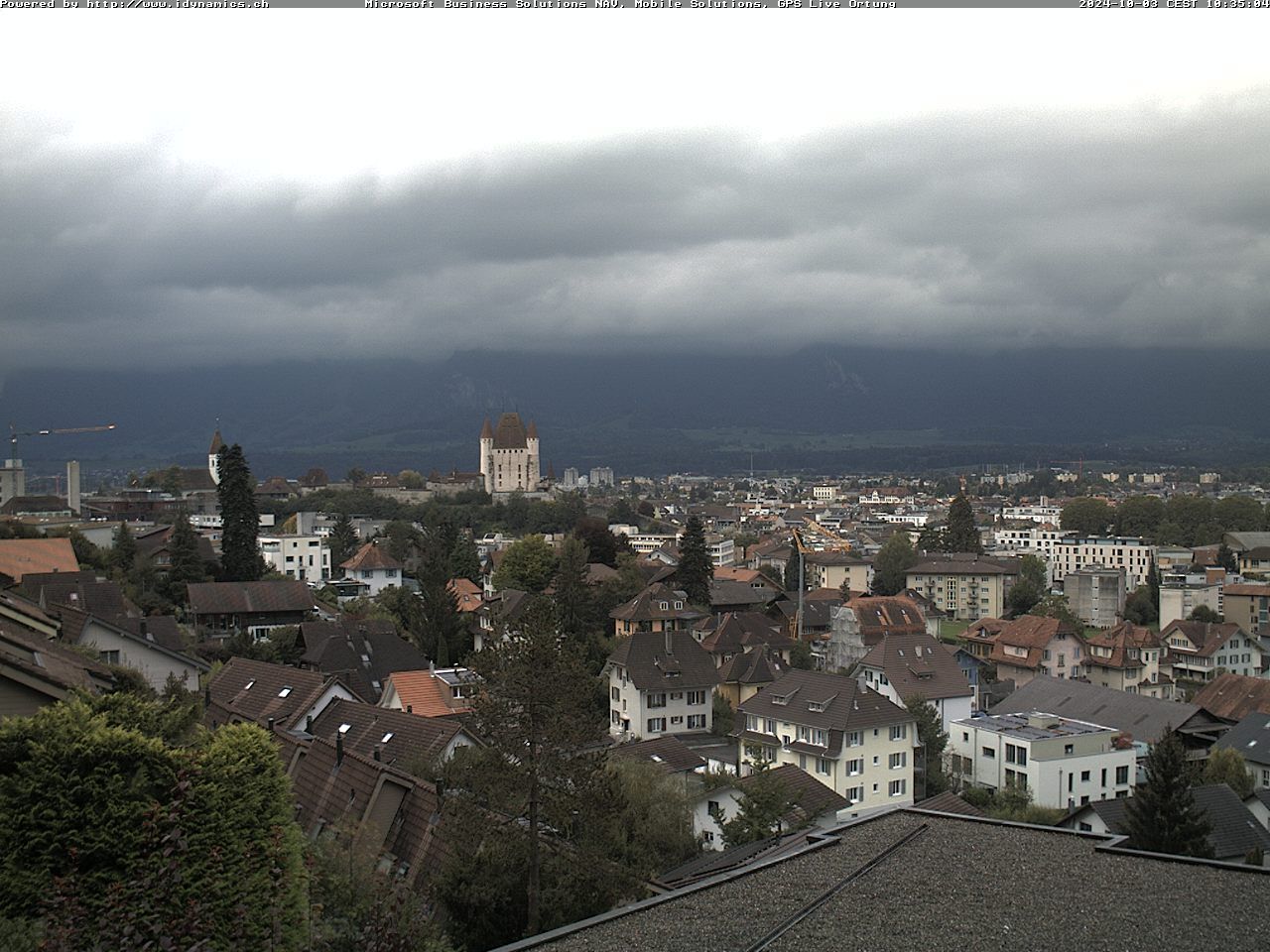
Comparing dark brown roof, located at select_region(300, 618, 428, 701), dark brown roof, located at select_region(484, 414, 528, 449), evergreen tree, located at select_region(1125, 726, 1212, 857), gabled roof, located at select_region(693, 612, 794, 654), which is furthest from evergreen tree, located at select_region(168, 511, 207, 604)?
dark brown roof, located at select_region(484, 414, 528, 449)

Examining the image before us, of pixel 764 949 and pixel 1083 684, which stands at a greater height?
pixel 764 949

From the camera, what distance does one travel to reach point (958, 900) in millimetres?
9492

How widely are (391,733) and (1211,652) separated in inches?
1774

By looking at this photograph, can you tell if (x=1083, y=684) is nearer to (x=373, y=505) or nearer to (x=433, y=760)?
(x=433, y=760)

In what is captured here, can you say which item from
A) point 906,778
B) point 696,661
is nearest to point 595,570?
point 696,661

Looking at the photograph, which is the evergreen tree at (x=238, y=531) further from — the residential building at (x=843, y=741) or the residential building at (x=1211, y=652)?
the residential building at (x=1211, y=652)

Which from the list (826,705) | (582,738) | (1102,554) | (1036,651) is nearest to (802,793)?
(826,705)

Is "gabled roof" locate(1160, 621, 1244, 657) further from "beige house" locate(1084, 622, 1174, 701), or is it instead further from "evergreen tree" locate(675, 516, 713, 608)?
"evergreen tree" locate(675, 516, 713, 608)

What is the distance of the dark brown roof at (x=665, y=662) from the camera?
3728cm

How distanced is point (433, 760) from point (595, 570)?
40282mm

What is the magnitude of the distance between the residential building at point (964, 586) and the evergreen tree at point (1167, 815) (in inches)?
2099

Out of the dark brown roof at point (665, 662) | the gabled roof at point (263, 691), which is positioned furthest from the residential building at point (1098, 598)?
the gabled roof at point (263, 691)

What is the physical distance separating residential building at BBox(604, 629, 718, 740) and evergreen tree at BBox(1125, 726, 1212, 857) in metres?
16.7

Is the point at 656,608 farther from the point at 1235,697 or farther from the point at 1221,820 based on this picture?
the point at 1221,820
